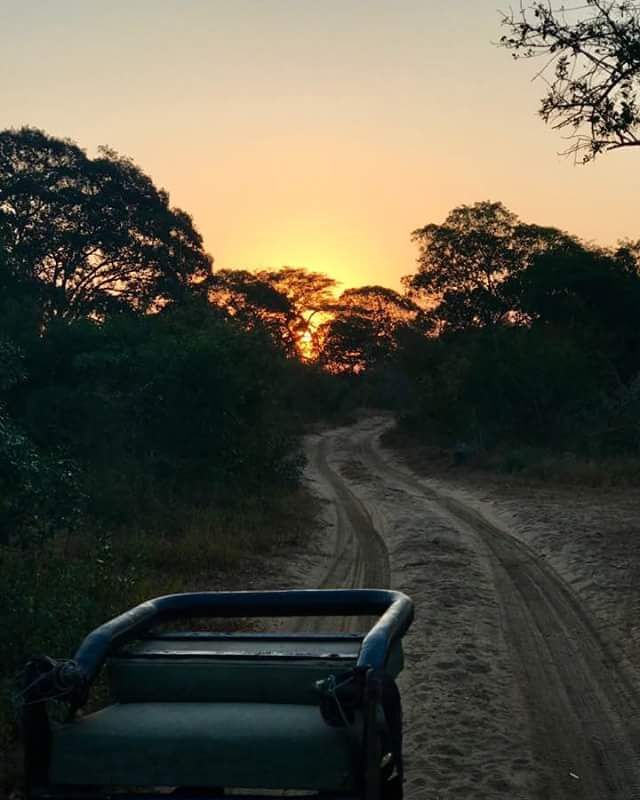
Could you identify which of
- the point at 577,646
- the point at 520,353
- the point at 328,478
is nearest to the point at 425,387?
the point at 520,353

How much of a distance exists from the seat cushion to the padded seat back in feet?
0.66

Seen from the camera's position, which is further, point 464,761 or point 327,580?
point 327,580

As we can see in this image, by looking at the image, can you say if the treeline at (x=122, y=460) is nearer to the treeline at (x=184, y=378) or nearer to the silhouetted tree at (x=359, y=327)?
the treeline at (x=184, y=378)

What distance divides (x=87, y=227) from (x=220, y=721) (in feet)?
98.5

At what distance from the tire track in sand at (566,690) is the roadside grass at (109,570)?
322 cm

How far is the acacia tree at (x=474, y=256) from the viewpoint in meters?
41.5

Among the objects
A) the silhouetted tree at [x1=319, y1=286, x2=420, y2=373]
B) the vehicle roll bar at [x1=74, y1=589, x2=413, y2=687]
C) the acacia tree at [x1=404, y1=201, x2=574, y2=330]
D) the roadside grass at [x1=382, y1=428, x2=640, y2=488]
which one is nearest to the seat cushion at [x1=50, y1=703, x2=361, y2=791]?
the vehicle roll bar at [x1=74, y1=589, x2=413, y2=687]

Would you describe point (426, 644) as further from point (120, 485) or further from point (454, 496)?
point (454, 496)

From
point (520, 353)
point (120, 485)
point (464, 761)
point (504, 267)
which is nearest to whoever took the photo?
point (464, 761)

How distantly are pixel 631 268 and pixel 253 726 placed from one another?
35787mm

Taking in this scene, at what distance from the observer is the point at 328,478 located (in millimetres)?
23453

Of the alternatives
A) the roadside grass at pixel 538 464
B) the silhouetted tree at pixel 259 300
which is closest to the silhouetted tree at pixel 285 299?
the silhouetted tree at pixel 259 300

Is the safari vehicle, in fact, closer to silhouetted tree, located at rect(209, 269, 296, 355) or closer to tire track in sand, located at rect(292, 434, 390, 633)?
tire track in sand, located at rect(292, 434, 390, 633)

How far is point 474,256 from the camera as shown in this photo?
137ft
